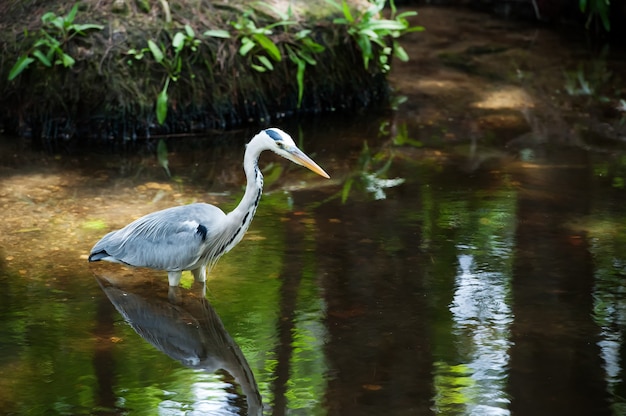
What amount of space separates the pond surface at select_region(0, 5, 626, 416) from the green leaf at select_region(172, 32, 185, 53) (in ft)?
2.72

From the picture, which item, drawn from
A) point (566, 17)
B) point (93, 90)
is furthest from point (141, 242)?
point (566, 17)

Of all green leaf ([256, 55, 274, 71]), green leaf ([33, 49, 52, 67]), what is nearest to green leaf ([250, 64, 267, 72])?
green leaf ([256, 55, 274, 71])

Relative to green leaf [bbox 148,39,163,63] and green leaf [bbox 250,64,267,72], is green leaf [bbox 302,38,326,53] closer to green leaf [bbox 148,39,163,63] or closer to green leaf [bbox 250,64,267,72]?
green leaf [bbox 250,64,267,72]

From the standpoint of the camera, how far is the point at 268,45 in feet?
29.1

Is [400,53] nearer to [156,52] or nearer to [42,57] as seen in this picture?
[156,52]

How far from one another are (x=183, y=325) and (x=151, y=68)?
150 inches

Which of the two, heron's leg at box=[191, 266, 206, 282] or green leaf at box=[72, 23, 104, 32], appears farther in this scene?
green leaf at box=[72, 23, 104, 32]

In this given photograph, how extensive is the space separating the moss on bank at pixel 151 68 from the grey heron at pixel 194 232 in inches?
119

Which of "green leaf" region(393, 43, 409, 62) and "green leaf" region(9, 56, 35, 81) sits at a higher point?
"green leaf" region(393, 43, 409, 62)

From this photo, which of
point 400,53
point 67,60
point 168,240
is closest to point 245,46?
point 67,60

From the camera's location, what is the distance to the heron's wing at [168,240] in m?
5.62

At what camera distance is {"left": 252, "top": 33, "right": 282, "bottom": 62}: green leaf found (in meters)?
8.88

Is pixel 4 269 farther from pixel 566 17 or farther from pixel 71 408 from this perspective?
pixel 566 17

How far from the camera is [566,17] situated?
13.1 meters
